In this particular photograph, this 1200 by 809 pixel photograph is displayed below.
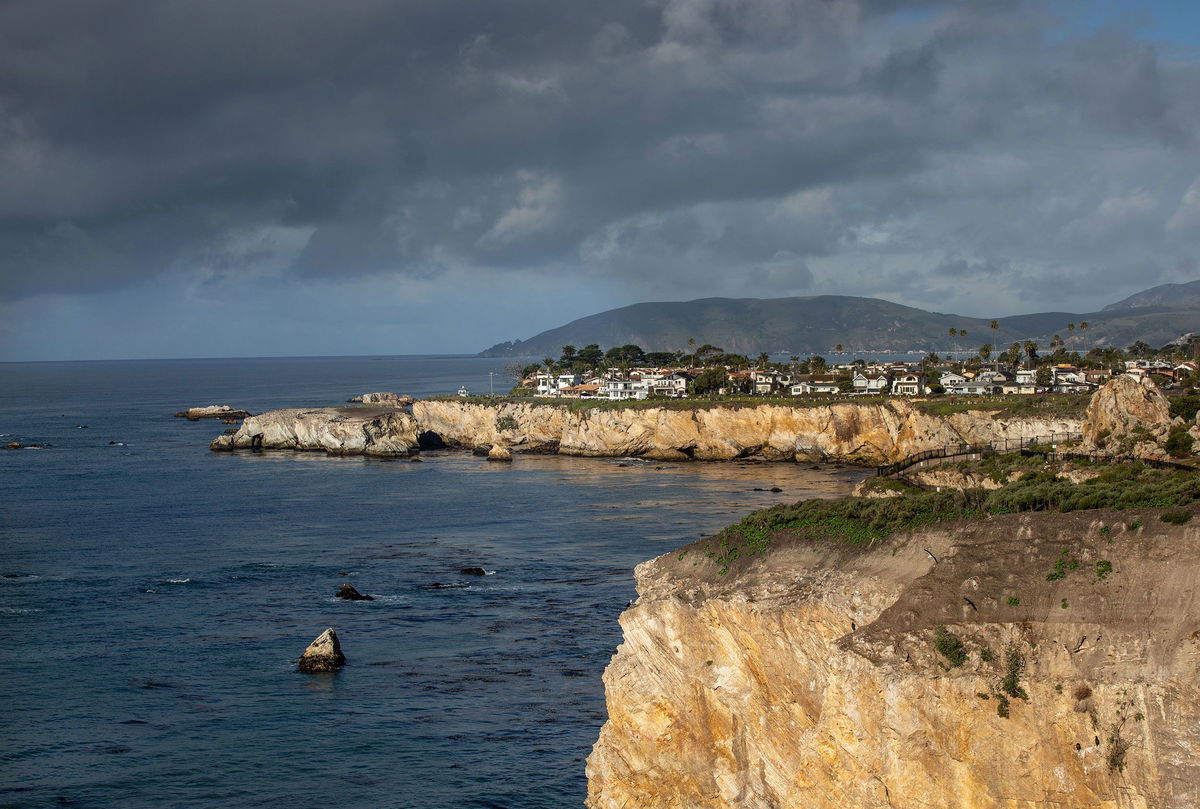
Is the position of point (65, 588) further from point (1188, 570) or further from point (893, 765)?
point (1188, 570)

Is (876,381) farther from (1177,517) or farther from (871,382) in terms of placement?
(1177,517)

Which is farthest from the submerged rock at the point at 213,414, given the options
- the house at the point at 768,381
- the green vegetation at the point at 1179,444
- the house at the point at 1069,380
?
the green vegetation at the point at 1179,444

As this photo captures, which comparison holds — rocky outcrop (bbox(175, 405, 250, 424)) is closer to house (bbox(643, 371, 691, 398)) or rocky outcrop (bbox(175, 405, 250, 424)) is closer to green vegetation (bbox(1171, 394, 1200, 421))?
house (bbox(643, 371, 691, 398))

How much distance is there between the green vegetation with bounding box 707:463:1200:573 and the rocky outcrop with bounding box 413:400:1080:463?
72.0m

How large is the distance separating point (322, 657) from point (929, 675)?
94.1 ft

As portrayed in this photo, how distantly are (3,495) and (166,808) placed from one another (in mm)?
73005

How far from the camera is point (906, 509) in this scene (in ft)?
79.7

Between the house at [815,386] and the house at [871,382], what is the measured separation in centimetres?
285

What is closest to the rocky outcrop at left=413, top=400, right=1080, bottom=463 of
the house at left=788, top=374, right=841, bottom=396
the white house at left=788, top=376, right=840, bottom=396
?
the house at left=788, top=374, right=841, bottom=396

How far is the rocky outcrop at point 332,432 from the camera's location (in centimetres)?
12594

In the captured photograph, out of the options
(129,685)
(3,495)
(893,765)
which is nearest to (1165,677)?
(893,765)

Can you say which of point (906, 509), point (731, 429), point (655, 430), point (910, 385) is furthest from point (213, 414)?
point (906, 509)

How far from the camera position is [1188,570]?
19297 millimetres

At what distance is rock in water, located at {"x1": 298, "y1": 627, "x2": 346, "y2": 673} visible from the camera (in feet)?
135
